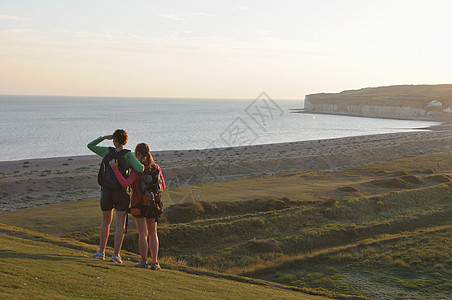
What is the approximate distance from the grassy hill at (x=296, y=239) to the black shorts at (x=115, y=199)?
1.41 m

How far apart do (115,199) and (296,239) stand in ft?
46.4

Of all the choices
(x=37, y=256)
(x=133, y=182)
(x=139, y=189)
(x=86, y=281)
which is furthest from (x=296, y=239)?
(x=86, y=281)

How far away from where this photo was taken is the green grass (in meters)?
6.72

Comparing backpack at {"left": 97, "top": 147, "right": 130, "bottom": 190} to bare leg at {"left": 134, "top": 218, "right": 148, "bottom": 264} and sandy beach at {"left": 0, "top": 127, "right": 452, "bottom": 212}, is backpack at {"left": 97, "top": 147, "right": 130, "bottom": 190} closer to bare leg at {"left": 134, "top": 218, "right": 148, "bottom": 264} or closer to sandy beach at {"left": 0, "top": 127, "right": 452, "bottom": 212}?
bare leg at {"left": 134, "top": 218, "right": 148, "bottom": 264}

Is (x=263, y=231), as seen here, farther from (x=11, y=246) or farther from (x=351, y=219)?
(x=11, y=246)

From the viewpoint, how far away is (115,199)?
8688mm

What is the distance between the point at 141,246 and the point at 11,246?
340 centimetres

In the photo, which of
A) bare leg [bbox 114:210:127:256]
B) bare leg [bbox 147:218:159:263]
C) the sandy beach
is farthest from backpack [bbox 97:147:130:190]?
the sandy beach

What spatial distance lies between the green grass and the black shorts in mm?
1387

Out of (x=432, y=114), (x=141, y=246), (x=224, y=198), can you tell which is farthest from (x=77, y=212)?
(x=432, y=114)

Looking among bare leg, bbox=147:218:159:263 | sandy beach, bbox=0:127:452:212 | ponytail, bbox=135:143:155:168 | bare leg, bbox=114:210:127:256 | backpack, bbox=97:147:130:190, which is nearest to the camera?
backpack, bbox=97:147:130:190

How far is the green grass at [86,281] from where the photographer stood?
6.72 m

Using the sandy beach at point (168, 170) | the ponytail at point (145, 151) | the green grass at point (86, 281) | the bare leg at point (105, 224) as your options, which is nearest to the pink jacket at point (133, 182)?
the ponytail at point (145, 151)

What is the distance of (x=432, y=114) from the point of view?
19562 centimetres
